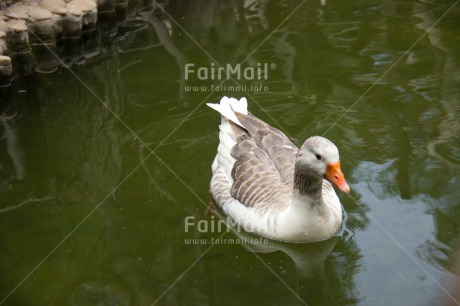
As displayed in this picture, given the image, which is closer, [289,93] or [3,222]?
[3,222]

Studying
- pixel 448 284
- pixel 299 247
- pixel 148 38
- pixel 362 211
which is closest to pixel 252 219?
pixel 299 247

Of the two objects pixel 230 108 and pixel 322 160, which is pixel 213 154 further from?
pixel 322 160

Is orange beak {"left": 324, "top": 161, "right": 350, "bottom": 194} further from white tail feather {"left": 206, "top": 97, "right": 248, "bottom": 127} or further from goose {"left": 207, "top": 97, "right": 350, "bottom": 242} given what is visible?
white tail feather {"left": 206, "top": 97, "right": 248, "bottom": 127}

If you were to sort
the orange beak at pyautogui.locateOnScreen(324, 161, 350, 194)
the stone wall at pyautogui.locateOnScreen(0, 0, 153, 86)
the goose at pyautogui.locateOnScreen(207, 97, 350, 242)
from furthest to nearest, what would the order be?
the stone wall at pyautogui.locateOnScreen(0, 0, 153, 86)
the goose at pyautogui.locateOnScreen(207, 97, 350, 242)
the orange beak at pyautogui.locateOnScreen(324, 161, 350, 194)

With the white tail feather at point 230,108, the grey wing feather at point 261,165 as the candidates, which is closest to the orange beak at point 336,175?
the grey wing feather at point 261,165

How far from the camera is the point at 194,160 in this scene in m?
7.70

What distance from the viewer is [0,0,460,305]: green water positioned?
6020mm


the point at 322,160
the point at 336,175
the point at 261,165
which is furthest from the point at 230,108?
the point at 336,175

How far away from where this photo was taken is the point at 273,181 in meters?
6.71

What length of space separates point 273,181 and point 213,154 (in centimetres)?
125

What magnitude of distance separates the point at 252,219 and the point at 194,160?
1363 mm

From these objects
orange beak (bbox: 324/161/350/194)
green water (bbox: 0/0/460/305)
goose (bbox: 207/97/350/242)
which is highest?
orange beak (bbox: 324/161/350/194)

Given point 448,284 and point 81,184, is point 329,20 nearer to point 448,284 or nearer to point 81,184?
point 81,184

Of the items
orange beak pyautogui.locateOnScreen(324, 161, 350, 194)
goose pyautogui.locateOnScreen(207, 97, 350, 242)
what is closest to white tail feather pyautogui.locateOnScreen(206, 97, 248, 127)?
goose pyautogui.locateOnScreen(207, 97, 350, 242)
